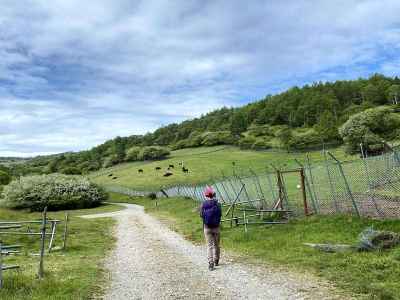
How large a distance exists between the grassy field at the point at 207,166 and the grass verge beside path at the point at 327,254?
5782 centimetres

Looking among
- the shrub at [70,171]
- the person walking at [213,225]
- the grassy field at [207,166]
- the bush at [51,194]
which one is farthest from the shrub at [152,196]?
the shrub at [70,171]

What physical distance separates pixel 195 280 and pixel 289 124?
138 metres

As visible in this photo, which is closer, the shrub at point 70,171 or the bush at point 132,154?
the shrub at point 70,171

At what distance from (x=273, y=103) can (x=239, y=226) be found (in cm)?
14738

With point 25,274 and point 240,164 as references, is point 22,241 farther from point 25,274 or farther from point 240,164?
point 240,164

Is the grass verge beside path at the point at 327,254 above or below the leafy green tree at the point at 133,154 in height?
below

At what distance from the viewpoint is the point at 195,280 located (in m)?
10.2

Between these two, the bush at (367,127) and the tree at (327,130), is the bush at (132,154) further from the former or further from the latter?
the bush at (367,127)

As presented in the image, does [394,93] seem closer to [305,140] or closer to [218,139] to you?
[305,140]

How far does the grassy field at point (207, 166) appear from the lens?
83.2 metres

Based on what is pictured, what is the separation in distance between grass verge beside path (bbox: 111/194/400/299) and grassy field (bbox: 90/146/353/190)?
57.8 meters

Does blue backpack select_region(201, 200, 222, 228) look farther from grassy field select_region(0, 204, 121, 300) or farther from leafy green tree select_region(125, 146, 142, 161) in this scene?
leafy green tree select_region(125, 146, 142, 161)

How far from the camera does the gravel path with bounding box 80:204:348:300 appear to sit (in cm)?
866

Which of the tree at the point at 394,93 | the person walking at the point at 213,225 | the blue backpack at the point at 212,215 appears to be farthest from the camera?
the tree at the point at 394,93
